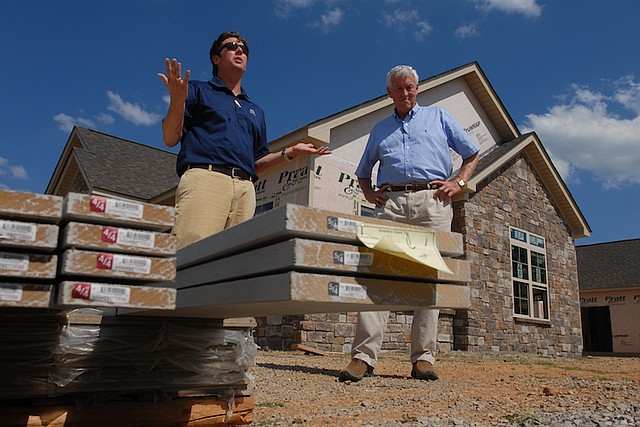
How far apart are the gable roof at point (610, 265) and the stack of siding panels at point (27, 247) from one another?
23.1 metres

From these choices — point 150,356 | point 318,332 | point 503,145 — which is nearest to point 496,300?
point 503,145

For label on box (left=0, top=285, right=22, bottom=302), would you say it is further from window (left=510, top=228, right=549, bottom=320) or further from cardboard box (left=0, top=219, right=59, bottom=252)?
window (left=510, top=228, right=549, bottom=320)

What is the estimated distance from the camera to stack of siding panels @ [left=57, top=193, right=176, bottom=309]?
6.26 ft

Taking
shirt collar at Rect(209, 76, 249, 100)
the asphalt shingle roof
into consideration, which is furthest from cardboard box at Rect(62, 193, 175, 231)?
the asphalt shingle roof

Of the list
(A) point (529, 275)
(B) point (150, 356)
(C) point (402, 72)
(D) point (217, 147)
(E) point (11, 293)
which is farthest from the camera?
(A) point (529, 275)

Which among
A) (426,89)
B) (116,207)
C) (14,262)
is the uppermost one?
(426,89)

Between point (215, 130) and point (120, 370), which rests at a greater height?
point (215, 130)

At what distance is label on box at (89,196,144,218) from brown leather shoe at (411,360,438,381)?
309cm

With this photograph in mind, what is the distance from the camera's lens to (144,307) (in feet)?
6.48

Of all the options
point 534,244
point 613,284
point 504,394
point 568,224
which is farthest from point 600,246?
point 504,394

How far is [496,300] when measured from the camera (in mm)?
11938

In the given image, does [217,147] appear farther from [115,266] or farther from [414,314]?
[414,314]

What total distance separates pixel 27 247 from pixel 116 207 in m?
0.31

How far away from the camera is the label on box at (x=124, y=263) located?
76.7 inches
